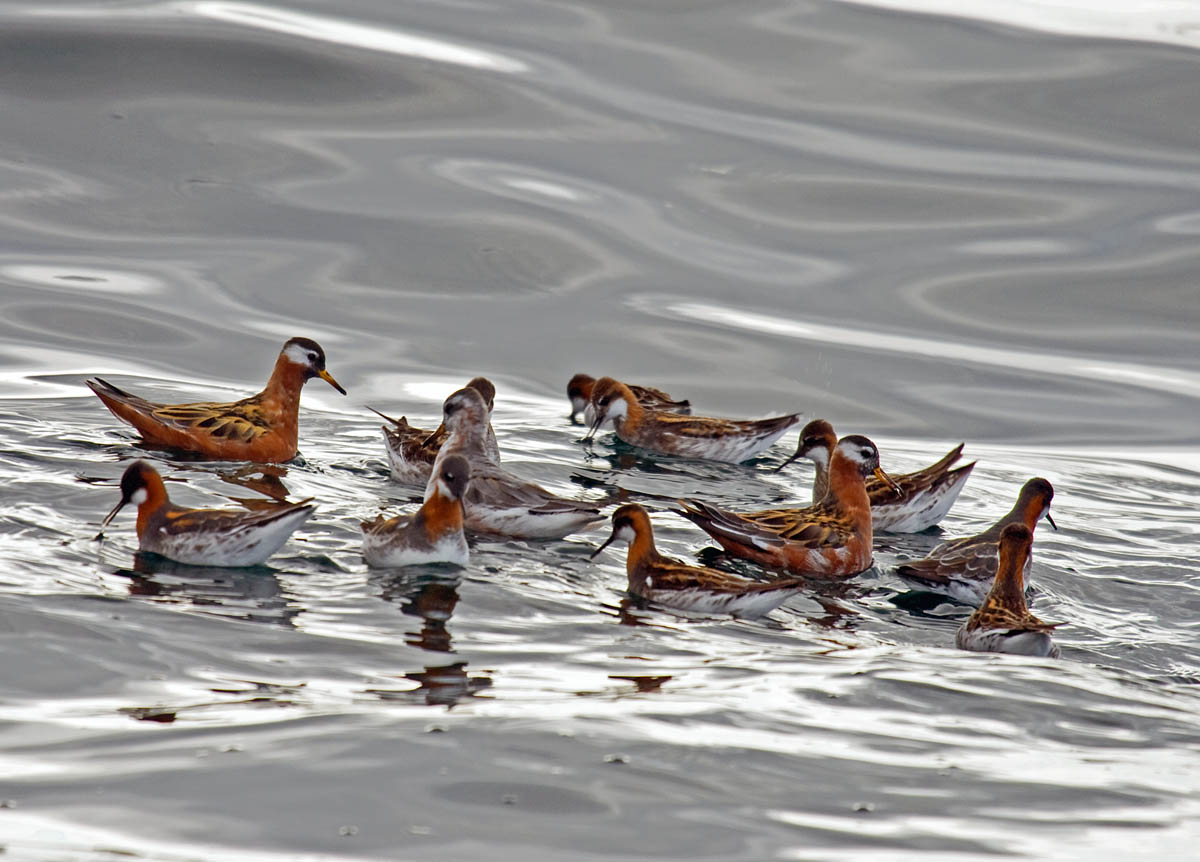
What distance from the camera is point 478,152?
2186 centimetres

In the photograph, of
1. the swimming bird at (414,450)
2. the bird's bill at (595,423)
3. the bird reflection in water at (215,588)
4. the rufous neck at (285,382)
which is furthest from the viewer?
the bird's bill at (595,423)

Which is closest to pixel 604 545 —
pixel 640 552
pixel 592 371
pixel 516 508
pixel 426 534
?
pixel 640 552

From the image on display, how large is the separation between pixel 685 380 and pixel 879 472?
17.4ft

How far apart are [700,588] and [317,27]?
1575 cm

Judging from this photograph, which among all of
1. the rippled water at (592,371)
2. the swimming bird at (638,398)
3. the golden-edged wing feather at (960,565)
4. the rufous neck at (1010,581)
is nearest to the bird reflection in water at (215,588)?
the rippled water at (592,371)

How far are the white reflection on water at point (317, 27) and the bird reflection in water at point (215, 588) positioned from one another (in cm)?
1450

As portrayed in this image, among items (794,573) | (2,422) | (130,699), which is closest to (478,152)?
(2,422)

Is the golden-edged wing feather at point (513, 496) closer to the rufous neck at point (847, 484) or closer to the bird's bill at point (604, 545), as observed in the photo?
the bird's bill at point (604, 545)

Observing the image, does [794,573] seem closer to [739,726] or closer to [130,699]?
[739,726]

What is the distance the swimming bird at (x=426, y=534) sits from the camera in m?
10.2

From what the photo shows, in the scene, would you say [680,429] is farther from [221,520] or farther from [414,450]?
[221,520]

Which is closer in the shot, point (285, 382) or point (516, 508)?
point (516, 508)

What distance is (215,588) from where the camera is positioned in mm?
9570

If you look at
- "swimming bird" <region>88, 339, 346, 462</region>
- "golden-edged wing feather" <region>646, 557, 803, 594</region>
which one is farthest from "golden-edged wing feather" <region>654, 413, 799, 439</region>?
"golden-edged wing feather" <region>646, 557, 803, 594</region>
